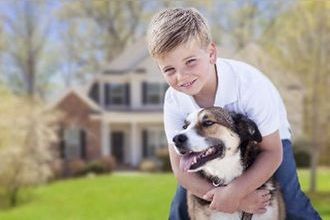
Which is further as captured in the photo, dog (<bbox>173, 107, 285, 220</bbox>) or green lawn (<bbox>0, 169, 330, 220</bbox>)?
green lawn (<bbox>0, 169, 330, 220</bbox>)

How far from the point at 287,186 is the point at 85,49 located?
79.2 feet

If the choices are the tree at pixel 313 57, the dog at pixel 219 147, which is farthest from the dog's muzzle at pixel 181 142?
the tree at pixel 313 57

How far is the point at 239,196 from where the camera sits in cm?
198

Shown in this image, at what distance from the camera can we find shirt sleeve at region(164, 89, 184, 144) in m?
2.09

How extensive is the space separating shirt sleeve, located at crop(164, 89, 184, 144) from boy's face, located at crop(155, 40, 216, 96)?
0.36 ft

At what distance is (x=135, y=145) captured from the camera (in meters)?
24.6

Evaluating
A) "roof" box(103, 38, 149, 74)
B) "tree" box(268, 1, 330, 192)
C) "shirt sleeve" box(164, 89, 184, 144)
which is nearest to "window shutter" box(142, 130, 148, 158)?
"roof" box(103, 38, 149, 74)

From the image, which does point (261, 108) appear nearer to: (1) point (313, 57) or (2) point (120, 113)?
(1) point (313, 57)

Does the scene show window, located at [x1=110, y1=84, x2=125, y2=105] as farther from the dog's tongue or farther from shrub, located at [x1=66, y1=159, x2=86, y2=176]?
the dog's tongue

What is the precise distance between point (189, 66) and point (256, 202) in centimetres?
47

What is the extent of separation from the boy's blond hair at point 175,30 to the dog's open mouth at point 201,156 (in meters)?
0.31

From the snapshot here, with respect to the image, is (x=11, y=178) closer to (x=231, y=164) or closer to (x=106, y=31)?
(x=106, y=31)

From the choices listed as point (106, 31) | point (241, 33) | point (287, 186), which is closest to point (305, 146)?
point (241, 33)

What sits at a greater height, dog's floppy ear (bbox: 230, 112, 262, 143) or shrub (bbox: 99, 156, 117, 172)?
dog's floppy ear (bbox: 230, 112, 262, 143)
